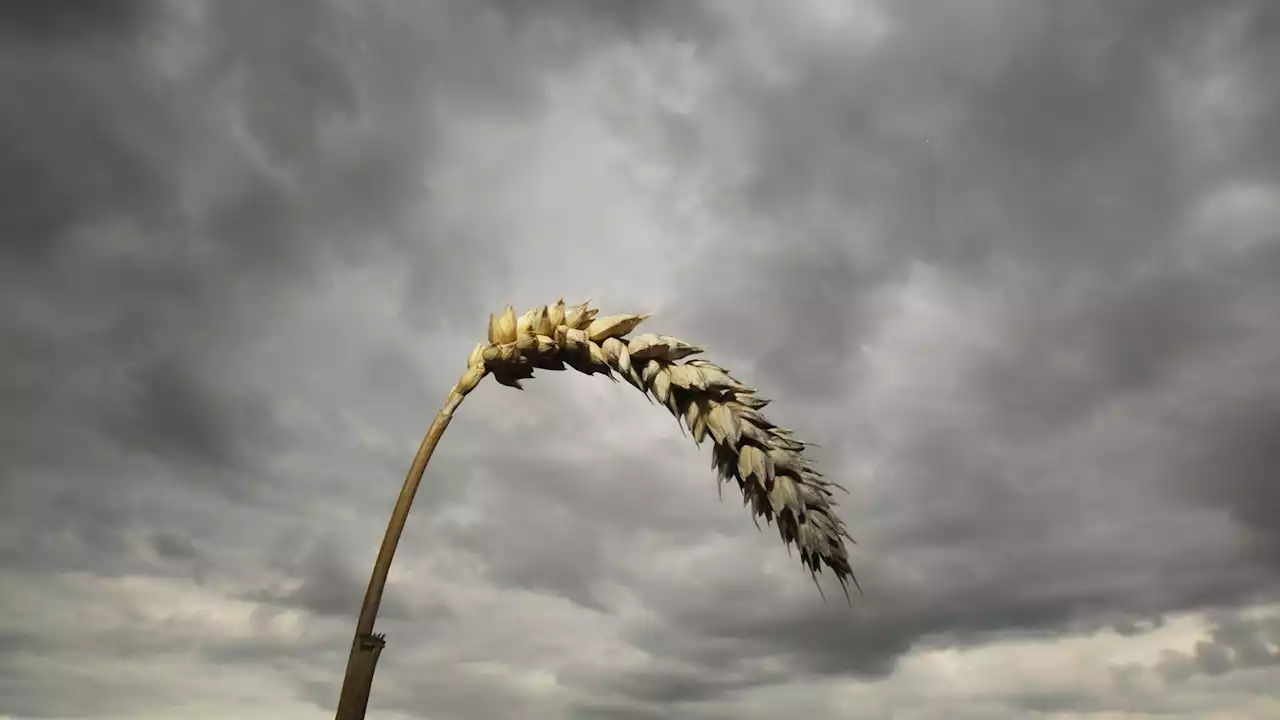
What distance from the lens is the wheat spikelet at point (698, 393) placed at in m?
3.81

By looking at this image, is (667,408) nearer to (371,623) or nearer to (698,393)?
(698,393)

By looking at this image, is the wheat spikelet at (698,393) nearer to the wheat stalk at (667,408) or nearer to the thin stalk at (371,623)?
the wheat stalk at (667,408)

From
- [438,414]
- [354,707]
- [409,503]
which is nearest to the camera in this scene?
[354,707]

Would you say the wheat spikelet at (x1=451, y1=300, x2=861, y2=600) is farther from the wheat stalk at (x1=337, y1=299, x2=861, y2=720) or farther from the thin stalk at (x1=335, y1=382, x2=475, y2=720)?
the thin stalk at (x1=335, y1=382, x2=475, y2=720)

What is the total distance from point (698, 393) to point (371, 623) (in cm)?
A: 192

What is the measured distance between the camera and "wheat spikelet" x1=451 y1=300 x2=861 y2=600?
3.81m

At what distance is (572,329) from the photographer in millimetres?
4383

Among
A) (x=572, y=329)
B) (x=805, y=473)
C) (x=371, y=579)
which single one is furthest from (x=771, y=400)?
(x=371, y=579)

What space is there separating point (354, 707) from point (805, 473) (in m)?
2.36

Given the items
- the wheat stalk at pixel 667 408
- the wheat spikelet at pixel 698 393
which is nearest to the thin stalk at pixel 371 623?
the wheat stalk at pixel 667 408

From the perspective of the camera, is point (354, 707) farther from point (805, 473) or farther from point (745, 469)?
point (805, 473)

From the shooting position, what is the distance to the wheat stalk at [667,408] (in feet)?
12.4

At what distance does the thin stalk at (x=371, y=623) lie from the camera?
3771mm

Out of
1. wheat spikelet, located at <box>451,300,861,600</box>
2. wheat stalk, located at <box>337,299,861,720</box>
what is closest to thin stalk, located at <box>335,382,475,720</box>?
wheat stalk, located at <box>337,299,861,720</box>
